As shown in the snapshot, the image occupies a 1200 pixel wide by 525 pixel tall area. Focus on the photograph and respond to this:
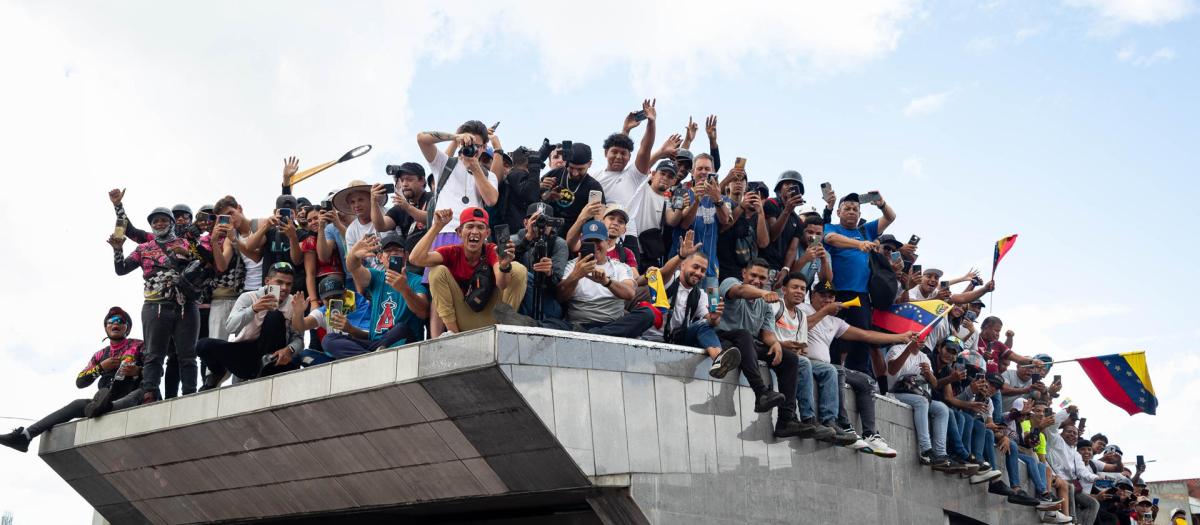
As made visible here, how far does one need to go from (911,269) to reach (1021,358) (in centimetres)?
344

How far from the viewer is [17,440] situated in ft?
41.8

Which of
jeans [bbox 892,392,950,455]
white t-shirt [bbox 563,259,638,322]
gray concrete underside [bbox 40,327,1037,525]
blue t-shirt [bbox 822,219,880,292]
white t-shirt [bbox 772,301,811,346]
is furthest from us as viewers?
blue t-shirt [bbox 822,219,880,292]

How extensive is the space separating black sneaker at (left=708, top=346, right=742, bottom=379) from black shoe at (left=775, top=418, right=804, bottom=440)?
0.92 m

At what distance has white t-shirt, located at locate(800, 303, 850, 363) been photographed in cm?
1181

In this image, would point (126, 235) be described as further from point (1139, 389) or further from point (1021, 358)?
point (1139, 389)

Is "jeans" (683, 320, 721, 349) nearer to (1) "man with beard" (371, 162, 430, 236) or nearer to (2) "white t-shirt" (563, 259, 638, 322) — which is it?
(2) "white t-shirt" (563, 259, 638, 322)

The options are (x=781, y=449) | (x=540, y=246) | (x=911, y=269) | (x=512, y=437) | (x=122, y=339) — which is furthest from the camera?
(x=911, y=269)

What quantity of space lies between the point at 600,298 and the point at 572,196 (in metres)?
1.72

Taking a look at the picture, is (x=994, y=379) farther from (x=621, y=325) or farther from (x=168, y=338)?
(x=168, y=338)

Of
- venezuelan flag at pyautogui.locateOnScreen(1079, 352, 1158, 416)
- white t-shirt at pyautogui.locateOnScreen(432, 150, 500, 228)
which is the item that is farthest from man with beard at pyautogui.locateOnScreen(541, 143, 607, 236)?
venezuelan flag at pyautogui.locateOnScreen(1079, 352, 1158, 416)

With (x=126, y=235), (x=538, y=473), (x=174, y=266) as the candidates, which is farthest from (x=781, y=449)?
(x=126, y=235)

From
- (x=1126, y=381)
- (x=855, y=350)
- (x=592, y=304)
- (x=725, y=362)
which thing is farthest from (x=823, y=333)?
(x=1126, y=381)

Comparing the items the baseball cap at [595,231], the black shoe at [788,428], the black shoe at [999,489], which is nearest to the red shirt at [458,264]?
the baseball cap at [595,231]

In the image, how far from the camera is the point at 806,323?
11664 millimetres
